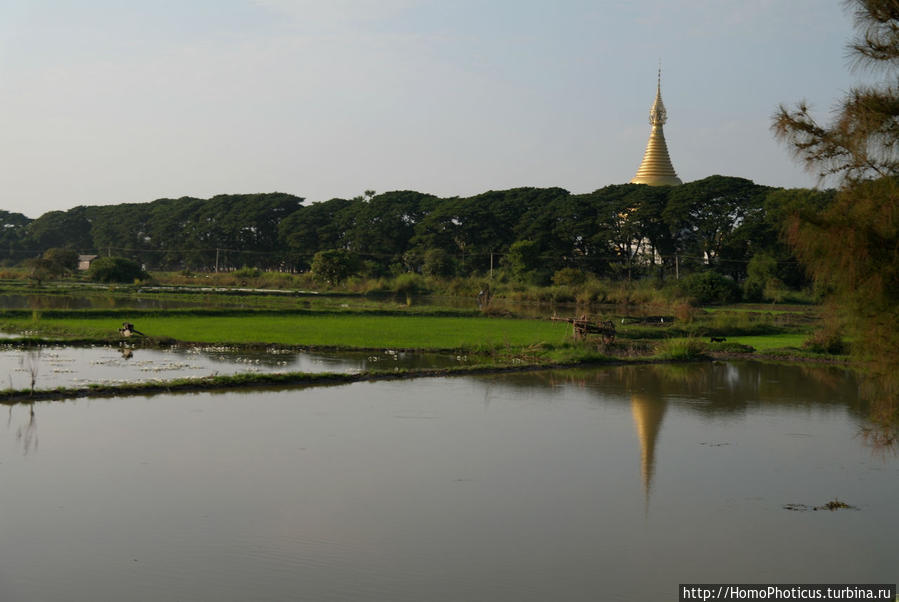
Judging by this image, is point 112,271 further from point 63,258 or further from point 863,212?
Answer: point 863,212

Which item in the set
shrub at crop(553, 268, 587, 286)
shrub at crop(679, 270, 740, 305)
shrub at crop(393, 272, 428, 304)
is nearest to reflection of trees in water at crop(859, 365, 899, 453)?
shrub at crop(679, 270, 740, 305)

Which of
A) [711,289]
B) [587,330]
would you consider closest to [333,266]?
[711,289]

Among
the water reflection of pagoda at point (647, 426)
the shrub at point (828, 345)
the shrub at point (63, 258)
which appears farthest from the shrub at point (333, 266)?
the water reflection of pagoda at point (647, 426)

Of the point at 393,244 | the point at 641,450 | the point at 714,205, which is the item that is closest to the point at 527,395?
the point at 641,450

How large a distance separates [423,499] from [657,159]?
199 ft

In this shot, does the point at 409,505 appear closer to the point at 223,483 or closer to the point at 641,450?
the point at 223,483

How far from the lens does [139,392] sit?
16.0m

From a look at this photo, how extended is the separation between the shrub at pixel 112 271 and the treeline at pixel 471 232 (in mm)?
14633

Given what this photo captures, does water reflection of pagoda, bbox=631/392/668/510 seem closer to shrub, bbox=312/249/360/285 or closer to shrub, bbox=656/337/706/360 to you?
shrub, bbox=656/337/706/360

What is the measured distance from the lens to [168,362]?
20859 millimetres

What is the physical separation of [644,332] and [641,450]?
17.8m

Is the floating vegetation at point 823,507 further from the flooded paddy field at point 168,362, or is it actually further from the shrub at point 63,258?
the shrub at point 63,258

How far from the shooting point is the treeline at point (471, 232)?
53.3m

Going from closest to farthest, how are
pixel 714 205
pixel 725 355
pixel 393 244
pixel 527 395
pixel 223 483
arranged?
pixel 223 483 < pixel 527 395 < pixel 725 355 < pixel 714 205 < pixel 393 244
